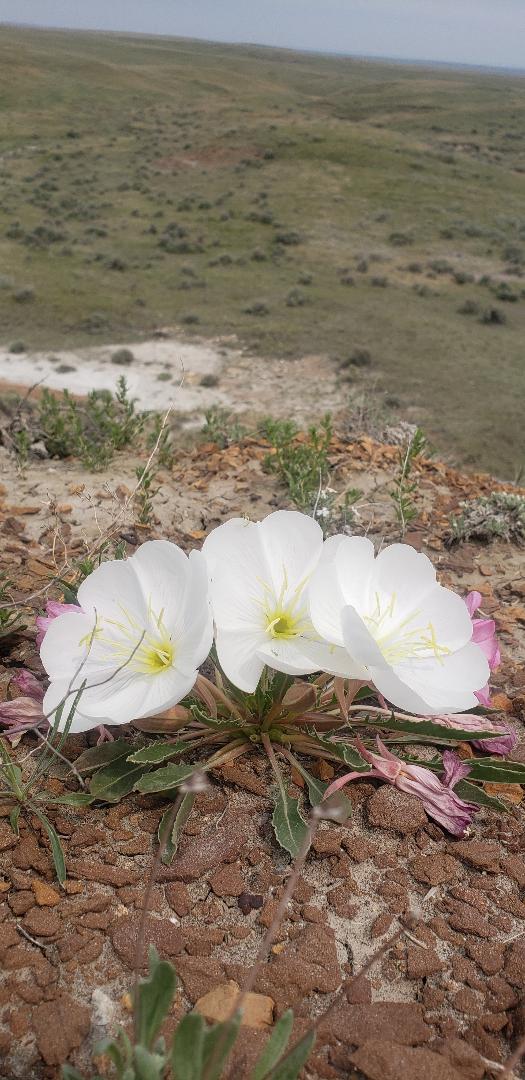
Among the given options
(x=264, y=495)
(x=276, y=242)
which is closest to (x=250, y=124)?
(x=276, y=242)

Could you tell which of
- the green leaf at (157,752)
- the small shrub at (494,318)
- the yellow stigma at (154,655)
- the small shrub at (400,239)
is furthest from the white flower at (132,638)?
the small shrub at (400,239)

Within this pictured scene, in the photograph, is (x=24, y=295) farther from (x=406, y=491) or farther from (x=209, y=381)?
(x=406, y=491)

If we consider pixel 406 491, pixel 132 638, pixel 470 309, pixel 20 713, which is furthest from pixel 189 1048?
pixel 470 309

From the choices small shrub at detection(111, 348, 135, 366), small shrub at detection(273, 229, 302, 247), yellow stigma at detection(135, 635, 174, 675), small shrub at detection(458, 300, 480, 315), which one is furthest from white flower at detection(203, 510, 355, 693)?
small shrub at detection(273, 229, 302, 247)

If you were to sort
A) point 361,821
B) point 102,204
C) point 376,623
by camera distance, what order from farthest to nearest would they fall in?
point 102,204 < point 361,821 < point 376,623

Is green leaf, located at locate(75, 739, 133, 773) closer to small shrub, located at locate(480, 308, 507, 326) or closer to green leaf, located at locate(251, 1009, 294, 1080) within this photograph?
green leaf, located at locate(251, 1009, 294, 1080)

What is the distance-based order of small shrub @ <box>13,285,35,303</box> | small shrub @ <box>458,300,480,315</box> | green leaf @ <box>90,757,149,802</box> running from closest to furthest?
1. green leaf @ <box>90,757,149,802</box>
2. small shrub @ <box>13,285,35,303</box>
3. small shrub @ <box>458,300,480,315</box>

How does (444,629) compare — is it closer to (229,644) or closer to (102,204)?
(229,644)
